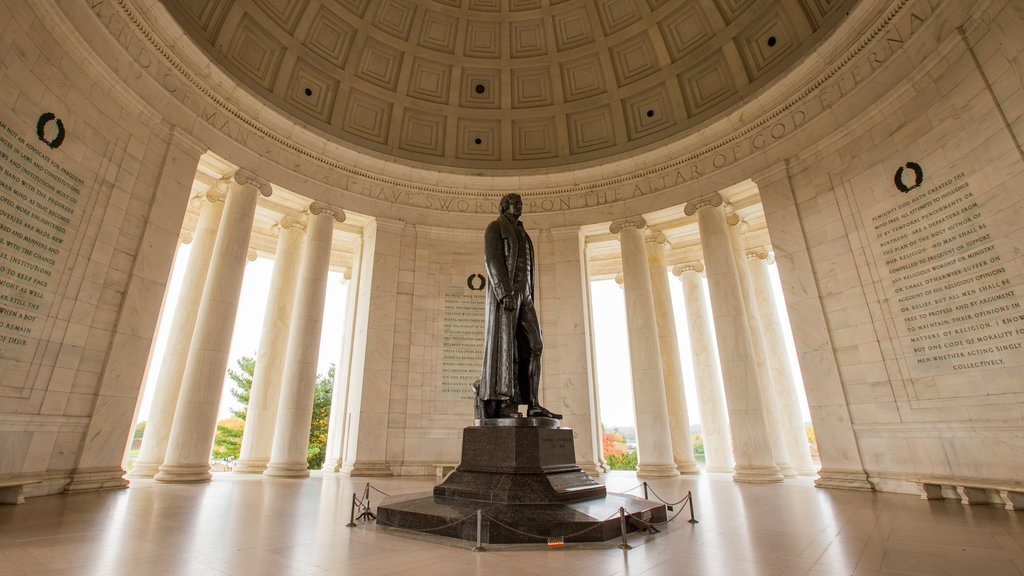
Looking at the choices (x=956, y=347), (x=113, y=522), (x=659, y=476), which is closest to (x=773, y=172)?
(x=956, y=347)

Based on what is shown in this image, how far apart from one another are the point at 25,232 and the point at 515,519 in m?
11.4

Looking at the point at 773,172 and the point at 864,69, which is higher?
the point at 864,69

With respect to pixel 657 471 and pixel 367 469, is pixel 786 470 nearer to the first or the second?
pixel 657 471

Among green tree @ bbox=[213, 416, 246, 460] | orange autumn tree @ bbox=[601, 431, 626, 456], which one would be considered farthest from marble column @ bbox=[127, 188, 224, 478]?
orange autumn tree @ bbox=[601, 431, 626, 456]

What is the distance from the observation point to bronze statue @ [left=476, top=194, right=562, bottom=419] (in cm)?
788

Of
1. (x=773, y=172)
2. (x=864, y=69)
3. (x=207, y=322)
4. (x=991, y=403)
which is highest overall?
(x=864, y=69)

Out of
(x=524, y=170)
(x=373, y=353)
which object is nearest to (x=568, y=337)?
(x=373, y=353)

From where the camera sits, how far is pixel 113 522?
6.74m

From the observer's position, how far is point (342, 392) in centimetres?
1767

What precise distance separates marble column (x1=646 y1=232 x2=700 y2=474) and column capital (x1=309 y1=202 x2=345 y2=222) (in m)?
12.4

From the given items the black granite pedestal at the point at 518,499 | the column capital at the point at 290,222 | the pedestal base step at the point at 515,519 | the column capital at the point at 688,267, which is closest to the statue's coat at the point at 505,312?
the black granite pedestal at the point at 518,499

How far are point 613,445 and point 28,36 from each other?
44.2 metres

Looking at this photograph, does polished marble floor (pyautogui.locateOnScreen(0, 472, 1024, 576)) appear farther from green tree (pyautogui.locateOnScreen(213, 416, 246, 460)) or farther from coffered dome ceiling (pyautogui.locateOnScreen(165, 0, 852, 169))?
green tree (pyautogui.locateOnScreen(213, 416, 246, 460))

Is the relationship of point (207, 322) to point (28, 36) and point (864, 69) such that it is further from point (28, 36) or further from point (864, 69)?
point (864, 69)
